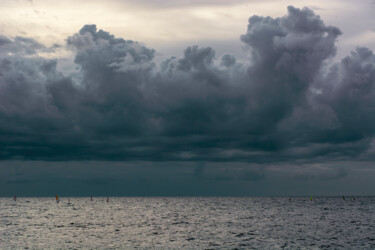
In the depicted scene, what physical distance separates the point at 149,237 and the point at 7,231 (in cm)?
3050

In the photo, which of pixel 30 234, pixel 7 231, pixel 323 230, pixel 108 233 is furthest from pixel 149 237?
pixel 323 230

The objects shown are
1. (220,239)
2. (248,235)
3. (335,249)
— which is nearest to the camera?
(335,249)

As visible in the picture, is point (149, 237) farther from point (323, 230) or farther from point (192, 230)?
point (323, 230)

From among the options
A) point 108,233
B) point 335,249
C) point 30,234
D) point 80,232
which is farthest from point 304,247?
point 30,234

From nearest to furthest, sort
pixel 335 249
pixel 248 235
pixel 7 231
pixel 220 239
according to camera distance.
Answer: pixel 335 249 < pixel 220 239 < pixel 248 235 < pixel 7 231

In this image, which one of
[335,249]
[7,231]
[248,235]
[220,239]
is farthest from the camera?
[7,231]

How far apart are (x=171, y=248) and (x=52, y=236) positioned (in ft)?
84.0

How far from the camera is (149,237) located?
7700 centimetres

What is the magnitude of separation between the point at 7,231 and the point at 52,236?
14.7 metres

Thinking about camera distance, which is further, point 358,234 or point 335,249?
point 358,234

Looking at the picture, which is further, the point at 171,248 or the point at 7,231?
the point at 7,231

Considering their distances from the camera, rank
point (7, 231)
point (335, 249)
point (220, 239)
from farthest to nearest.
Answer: point (7, 231) → point (220, 239) → point (335, 249)

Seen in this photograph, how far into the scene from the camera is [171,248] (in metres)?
64.0

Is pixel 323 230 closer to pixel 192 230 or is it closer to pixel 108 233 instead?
pixel 192 230
